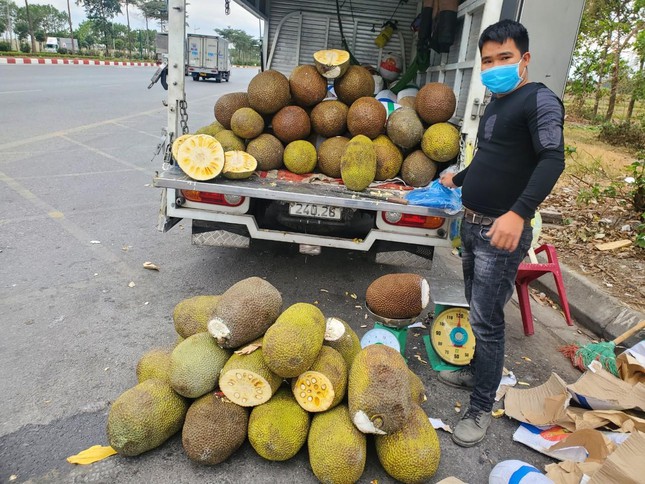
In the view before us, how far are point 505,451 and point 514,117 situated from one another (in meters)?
Result: 1.71

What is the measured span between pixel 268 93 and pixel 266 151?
0.54 meters

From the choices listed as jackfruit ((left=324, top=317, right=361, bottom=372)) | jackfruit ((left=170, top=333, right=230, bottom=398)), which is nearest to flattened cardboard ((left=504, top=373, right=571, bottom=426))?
jackfruit ((left=324, top=317, right=361, bottom=372))

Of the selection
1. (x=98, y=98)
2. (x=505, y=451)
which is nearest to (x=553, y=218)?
(x=505, y=451)

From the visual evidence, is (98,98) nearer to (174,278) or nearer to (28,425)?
(174,278)

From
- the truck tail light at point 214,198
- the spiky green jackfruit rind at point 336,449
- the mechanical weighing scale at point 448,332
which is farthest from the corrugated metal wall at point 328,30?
the spiky green jackfruit rind at point 336,449

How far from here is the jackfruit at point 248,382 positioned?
220cm

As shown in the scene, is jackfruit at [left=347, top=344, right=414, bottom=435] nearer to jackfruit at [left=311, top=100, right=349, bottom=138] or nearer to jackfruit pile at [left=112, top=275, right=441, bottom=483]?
jackfruit pile at [left=112, top=275, right=441, bottom=483]

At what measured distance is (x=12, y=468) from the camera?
2.08 m

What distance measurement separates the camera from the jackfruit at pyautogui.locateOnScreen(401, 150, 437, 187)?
12.4ft

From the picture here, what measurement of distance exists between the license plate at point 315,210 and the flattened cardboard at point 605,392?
1913 mm

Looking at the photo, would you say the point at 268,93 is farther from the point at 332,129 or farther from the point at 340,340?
the point at 340,340

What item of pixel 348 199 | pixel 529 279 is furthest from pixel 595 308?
pixel 348 199

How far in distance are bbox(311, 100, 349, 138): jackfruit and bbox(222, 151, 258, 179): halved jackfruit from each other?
2.40ft

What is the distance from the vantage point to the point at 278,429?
2.11 metres
